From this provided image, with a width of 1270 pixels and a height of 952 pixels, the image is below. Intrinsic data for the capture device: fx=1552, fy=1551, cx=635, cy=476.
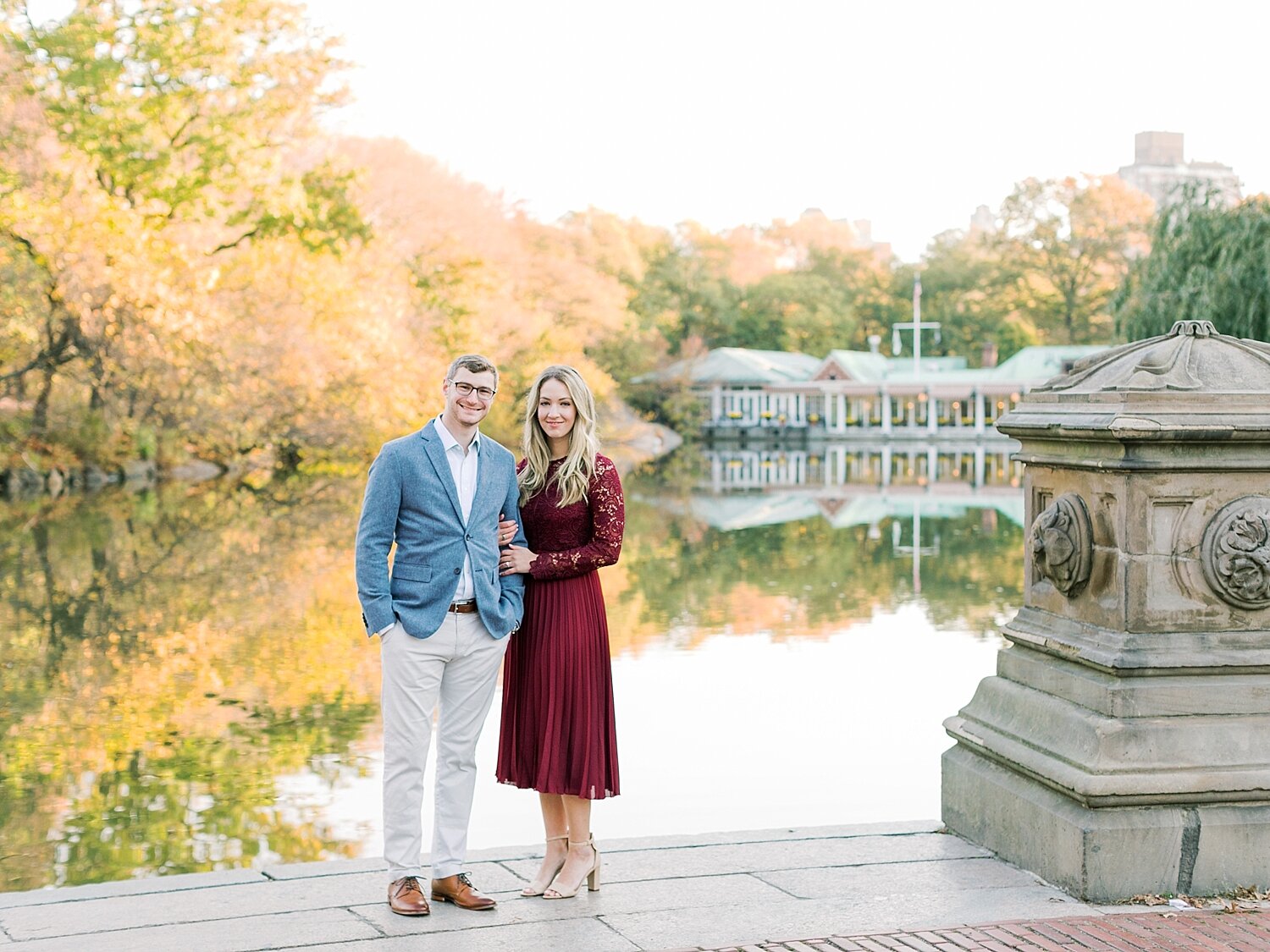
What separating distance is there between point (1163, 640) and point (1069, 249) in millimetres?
74503

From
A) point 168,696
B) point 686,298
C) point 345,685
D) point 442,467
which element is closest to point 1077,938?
point 442,467

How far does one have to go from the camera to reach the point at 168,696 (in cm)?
1079

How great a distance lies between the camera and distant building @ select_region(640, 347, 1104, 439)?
6888 centimetres

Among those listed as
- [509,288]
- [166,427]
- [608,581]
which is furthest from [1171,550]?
[509,288]

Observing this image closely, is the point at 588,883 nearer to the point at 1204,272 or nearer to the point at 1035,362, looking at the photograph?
the point at 1204,272

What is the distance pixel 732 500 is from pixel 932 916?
87.1 ft

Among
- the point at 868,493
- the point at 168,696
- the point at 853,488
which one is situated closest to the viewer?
the point at 168,696

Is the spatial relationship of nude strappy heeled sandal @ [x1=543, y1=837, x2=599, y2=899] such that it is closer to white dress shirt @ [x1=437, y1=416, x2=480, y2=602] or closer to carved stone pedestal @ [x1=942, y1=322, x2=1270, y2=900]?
white dress shirt @ [x1=437, y1=416, x2=480, y2=602]

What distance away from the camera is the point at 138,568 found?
1816 centimetres

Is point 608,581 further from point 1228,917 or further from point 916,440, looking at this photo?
point 916,440

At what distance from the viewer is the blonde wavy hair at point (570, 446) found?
194 inches

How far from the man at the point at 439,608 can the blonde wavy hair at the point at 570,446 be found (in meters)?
0.17

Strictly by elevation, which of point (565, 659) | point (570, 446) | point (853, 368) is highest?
point (853, 368)

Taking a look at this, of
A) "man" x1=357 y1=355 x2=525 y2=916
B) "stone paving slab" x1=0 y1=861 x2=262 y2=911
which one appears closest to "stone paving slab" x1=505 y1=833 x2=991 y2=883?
"man" x1=357 y1=355 x2=525 y2=916
